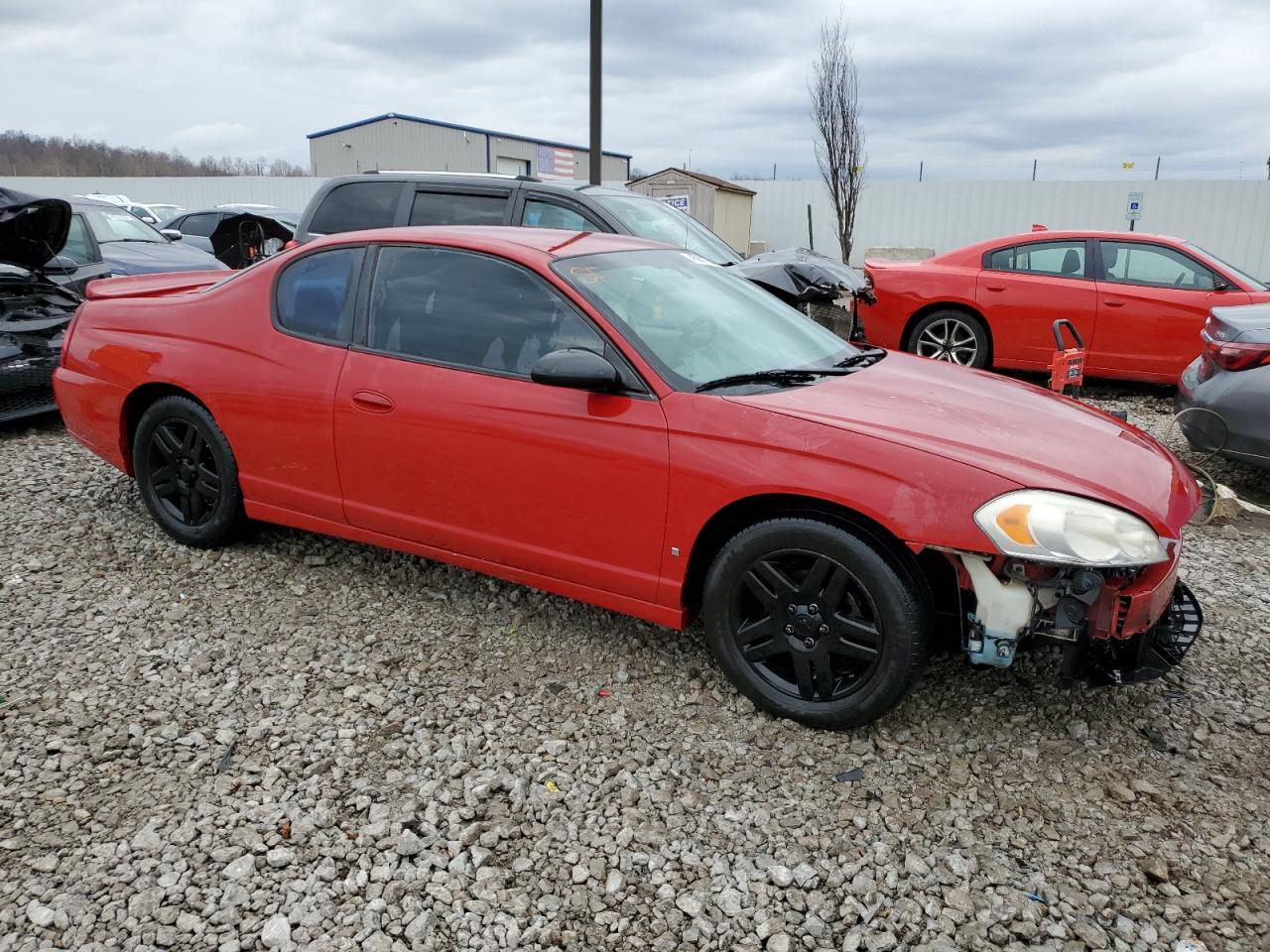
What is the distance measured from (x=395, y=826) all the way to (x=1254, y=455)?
4769 millimetres

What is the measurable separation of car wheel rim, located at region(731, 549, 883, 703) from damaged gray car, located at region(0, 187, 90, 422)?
5.67 meters

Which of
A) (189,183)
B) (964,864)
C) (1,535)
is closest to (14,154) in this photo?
(189,183)

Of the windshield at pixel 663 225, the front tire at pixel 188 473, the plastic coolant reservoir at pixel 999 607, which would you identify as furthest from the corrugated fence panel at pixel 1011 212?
the front tire at pixel 188 473

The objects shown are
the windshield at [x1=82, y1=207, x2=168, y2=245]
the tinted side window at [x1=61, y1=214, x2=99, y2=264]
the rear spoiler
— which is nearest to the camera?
the rear spoiler

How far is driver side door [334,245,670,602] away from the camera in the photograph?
303cm

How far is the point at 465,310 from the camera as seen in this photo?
341 cm

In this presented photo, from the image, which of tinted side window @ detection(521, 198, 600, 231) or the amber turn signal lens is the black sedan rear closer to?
the amber turn signal lens

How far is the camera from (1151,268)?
7.71 metres

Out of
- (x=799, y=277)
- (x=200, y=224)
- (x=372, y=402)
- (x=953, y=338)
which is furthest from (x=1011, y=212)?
(x=372, y=402)

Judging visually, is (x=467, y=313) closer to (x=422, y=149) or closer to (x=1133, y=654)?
(x=1133, y=654)

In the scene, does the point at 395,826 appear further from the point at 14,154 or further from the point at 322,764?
the point at 14,154

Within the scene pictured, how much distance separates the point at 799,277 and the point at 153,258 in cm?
693

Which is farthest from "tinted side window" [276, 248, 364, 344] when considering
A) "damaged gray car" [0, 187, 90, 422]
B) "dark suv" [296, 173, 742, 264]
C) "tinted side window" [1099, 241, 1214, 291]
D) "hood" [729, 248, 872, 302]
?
"tinted side window" [1099, 241, 1214, 291]

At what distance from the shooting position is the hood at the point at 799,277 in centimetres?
661
